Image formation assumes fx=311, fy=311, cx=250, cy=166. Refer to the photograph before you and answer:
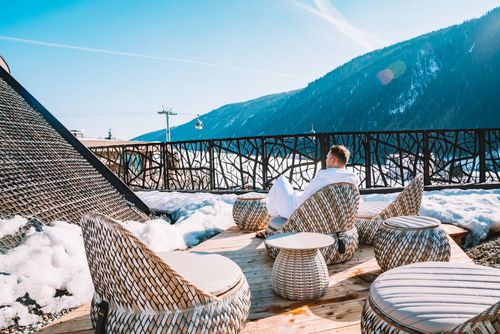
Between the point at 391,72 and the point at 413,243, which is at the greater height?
the point at 391,72

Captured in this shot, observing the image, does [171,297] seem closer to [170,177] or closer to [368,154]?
[368,154]

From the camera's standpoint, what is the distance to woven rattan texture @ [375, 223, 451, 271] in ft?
A: 8.32

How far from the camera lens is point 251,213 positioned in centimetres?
439

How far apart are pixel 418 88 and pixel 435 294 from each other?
7241cm

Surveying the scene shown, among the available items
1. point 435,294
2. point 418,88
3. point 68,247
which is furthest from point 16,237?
point 418,88

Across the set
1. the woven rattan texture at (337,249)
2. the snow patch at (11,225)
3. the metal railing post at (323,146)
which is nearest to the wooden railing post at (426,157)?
the metal railing post at (323,146)

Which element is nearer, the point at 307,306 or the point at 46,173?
the point at 307,306

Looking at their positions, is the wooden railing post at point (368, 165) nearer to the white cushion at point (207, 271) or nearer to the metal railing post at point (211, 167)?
the metal railing post at point (211, 167)

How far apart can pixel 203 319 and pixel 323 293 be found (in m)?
1.26

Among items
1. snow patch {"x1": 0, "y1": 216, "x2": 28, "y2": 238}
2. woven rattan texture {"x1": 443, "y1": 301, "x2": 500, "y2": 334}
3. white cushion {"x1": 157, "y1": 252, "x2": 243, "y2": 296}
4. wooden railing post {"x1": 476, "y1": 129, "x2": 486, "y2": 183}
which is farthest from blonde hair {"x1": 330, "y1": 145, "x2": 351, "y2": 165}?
wooden railing post {"x1": 476, "y1": 129, "x2": 486, "y2": 183}

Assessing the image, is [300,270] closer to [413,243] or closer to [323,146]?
[413,243]

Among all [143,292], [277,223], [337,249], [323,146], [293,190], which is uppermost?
[323,146]

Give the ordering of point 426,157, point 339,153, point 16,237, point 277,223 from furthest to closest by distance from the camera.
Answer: point 426,157 → point 277,223 → point 339,153 → point 16,237

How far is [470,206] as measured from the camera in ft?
16.9
